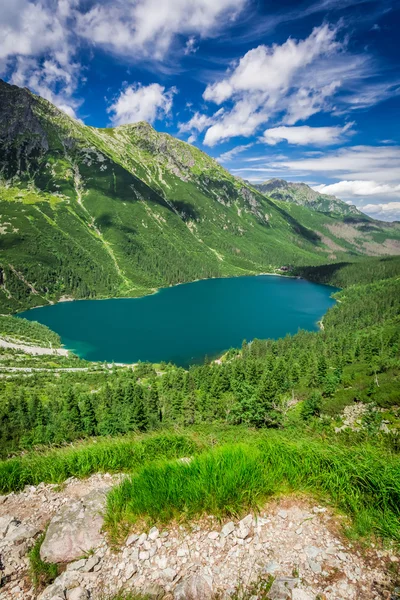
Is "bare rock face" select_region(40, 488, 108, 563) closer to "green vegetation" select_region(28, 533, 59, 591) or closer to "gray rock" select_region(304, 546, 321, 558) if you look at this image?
"green vegetation" select_region(28, 533, 59, 591)

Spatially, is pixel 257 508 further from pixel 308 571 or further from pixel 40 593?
pixel 40 593

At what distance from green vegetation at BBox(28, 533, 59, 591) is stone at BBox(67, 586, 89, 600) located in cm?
69

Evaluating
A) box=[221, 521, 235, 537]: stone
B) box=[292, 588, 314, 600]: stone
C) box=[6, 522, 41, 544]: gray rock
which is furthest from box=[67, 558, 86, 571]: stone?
box=[292, 588, 314, 600]: stone

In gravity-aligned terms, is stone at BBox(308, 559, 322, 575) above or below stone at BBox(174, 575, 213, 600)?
above

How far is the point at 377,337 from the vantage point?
102 meters

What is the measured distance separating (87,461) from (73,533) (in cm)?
262

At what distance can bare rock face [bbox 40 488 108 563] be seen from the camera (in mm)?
4672

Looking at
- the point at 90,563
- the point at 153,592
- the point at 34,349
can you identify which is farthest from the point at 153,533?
the point at 34,349

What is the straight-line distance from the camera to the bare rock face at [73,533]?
4672 mm

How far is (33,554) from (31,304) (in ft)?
685

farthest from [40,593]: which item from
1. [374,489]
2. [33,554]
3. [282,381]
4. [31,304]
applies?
[31,304]

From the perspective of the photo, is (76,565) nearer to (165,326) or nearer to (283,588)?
(283,588)

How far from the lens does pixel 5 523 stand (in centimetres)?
531

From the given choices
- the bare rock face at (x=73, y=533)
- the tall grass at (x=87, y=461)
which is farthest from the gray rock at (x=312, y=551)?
the tall grass at (x=87, y=461)
